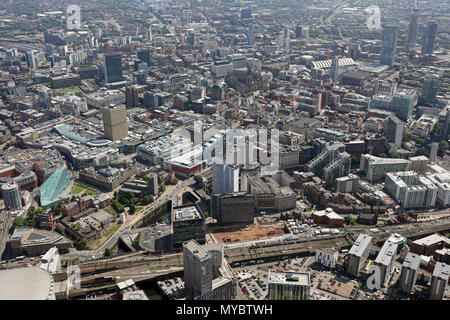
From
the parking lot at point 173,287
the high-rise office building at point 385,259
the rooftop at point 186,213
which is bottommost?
the parking lot at point 173,287

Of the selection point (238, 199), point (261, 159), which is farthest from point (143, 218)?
point (261, 159)

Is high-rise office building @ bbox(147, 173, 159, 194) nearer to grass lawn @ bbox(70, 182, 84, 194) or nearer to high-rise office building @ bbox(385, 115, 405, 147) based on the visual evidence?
grass lawn @ bbox(70, 182, 84, 194)

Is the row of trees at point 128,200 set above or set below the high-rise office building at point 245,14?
below

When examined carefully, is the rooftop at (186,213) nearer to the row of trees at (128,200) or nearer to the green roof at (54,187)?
the row of trees at (128,200)

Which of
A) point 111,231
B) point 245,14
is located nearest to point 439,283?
point 111,231

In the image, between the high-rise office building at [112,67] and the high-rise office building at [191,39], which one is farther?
the high-rise office building at [191,39]

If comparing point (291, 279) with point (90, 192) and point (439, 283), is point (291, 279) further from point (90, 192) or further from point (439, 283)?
point (90, 192)

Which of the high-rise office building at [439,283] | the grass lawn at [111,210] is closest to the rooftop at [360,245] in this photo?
the high-rise office building at [439,283]
